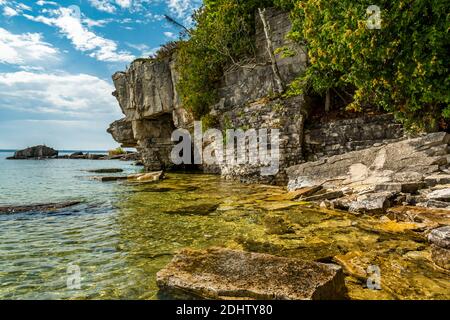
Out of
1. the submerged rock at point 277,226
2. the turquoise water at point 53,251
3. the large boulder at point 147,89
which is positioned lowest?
the turquoise water at point 53,251

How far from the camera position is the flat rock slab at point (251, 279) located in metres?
3.12

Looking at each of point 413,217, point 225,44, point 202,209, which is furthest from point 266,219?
point 225,44

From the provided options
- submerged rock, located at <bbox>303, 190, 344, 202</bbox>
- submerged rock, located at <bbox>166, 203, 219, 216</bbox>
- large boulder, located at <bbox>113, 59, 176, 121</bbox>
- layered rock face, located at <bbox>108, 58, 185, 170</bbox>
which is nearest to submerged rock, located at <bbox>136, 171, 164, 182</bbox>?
layered rock face, located at <bbox>108, 58, 185, 170</bbox>

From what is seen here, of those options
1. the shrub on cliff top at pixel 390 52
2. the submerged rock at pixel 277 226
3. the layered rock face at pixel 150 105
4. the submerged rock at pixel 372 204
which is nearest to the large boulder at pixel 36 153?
the layered rock face at pixel 150 105

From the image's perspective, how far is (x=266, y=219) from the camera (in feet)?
24.5

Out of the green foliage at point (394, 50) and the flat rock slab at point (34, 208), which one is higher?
the green foliage at point (394, 50)

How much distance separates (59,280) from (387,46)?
1066 cm

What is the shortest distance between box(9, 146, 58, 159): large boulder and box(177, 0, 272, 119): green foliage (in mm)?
74696

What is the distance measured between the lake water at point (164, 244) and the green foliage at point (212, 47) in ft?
42.8

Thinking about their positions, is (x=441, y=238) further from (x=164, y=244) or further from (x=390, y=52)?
(x=390, y=52)

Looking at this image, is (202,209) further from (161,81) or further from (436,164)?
(161,81)

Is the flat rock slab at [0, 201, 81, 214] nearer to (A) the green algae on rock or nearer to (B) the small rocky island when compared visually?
(A) the green algae on rock

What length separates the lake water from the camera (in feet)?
12.3

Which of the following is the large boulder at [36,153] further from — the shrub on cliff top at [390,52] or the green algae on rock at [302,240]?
the shrub on cliff top at [390,52]
